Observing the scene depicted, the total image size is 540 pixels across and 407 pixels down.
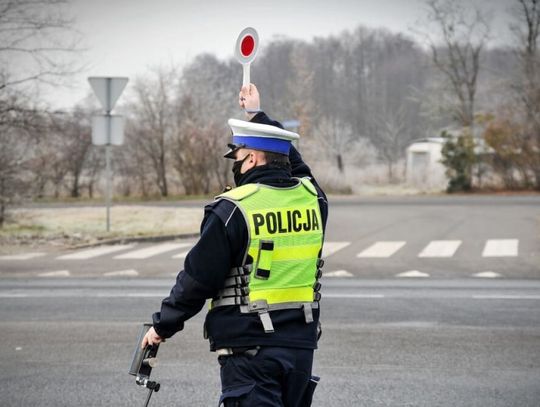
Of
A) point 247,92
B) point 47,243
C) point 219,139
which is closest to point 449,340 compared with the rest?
point 247,92

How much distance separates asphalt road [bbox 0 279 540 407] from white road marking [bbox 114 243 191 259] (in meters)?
4.70

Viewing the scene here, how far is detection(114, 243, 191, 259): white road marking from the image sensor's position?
1655 cm

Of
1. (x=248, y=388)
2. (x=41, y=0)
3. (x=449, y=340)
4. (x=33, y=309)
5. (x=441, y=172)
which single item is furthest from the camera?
(x=441, y=172)

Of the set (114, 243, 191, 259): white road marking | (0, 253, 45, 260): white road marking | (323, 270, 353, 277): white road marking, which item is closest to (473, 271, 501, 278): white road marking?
Result: (323, 270, 353, 277): white road marking

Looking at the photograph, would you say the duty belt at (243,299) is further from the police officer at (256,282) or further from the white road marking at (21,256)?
the white road marking at (21,256)

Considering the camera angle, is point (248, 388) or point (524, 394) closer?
point (248, 388)

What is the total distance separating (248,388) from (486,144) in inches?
1594

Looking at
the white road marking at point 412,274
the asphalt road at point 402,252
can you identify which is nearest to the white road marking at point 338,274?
the asphalt road at point 402,252

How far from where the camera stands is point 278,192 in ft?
12.7

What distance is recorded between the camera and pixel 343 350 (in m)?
7.74

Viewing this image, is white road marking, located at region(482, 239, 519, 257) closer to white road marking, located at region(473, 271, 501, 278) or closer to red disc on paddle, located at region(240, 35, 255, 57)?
white road marking, located at region(473, 271, 501, 278)

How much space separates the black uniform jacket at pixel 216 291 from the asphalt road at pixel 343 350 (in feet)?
7.94

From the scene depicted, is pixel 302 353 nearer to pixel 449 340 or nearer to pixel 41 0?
pixel 449 340

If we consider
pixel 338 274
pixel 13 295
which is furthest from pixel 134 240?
pixel 13 295
